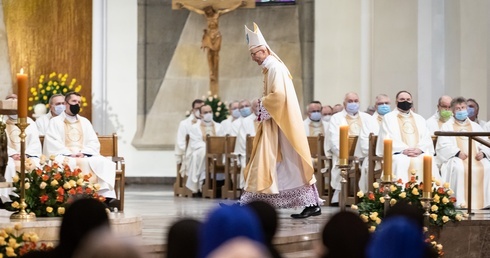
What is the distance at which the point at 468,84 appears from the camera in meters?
16.5

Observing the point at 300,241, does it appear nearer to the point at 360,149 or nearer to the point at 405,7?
the point at 360,149

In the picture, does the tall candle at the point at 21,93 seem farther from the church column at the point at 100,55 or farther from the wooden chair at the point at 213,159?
the church column at the point at 100,55

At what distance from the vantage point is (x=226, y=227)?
8.37ft

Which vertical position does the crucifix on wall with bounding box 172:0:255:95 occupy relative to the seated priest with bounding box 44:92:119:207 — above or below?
above

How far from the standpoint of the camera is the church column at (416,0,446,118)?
1708 centimetres

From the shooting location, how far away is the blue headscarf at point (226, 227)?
2.55 metres

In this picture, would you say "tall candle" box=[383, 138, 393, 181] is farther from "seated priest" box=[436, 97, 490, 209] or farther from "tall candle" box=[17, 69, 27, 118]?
"seated priest" box=[436, 97, 490, 209]

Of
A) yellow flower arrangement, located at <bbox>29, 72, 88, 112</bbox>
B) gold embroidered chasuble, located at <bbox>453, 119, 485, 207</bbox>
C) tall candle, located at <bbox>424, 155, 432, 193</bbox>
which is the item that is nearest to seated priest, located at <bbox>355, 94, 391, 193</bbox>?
gold embroidered chasuble, located at <bbox>453, 119, 485, 207</bbox>

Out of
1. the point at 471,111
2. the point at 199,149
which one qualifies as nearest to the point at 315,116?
the point at 199,149

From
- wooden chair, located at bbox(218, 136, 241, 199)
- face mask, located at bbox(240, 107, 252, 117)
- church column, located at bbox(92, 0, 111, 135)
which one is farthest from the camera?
church column, located at bbox(92, 0, 111, 135)

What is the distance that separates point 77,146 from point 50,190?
11.9 feet

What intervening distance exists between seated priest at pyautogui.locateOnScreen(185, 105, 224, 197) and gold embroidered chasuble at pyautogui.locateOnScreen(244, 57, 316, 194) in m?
6.52

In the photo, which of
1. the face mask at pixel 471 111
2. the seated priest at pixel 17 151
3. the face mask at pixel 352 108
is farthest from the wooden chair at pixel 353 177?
the seated priest at pixel 17 151

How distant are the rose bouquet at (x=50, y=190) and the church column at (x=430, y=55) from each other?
928 cm
